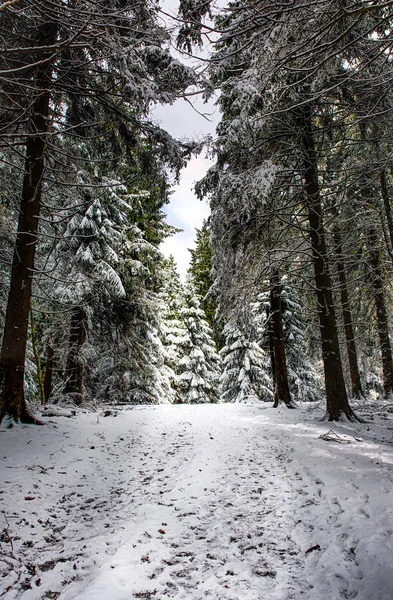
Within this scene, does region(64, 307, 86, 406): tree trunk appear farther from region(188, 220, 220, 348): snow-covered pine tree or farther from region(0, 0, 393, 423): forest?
region(188, 220, 220, 348): snow-covered pine tree

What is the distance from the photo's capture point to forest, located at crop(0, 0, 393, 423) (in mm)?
4047

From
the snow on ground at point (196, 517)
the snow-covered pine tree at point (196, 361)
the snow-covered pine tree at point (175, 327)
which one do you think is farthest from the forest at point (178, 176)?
the snow-covered pine tree at point (196, 361)

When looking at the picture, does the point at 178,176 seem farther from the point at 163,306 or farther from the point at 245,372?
the point at 245,372

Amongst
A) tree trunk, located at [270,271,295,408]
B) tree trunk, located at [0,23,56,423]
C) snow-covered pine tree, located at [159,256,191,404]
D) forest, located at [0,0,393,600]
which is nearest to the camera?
forest, located at [0,0,393,600]

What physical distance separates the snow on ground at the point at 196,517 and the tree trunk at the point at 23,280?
2.15 feet

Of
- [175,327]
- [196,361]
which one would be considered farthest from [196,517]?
[175,327]

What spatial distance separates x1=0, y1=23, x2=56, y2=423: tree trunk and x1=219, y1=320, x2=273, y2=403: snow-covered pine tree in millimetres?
11925

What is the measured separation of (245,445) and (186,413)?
13.9 ft

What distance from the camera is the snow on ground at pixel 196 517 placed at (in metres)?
2.33

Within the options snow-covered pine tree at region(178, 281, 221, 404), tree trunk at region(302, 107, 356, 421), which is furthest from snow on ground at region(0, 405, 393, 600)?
snow-covered pine tree at region(178, 281, 221, 404)

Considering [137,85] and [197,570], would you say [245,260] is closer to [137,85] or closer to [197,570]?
[137,85]

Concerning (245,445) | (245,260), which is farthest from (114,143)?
(245,445)

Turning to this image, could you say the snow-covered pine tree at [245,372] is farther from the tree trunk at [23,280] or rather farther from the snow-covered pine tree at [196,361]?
the tree trunk at [23,280]

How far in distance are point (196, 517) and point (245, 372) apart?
13.8 m
